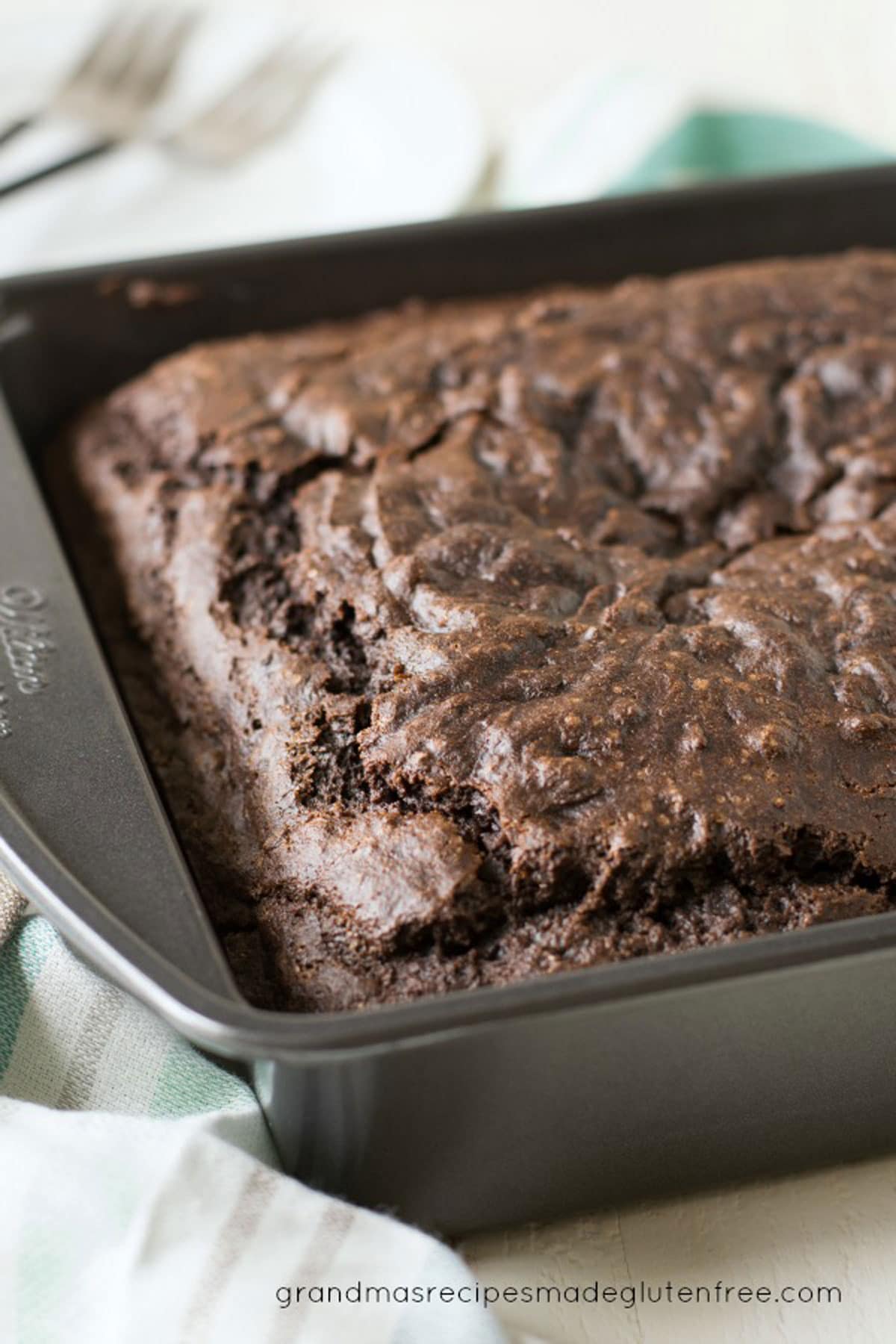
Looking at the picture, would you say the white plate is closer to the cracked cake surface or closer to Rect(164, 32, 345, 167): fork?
Rect(164, 32, 345, 167): fork

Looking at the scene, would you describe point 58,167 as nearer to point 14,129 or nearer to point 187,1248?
point 14,129

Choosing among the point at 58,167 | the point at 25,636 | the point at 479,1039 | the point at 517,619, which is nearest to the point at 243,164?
the point at 58,167

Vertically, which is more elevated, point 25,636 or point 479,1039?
point 25,636

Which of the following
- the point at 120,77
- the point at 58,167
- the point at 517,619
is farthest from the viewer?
the point at 120,77

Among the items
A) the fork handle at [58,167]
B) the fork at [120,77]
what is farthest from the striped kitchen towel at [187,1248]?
the fork at [120,77]

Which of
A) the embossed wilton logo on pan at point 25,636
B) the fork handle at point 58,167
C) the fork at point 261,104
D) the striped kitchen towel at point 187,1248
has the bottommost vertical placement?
the striped kitchen towel at point 187,1248

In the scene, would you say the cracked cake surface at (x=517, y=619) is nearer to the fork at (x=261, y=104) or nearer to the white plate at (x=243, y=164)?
the white plate at (x=243, y=164)

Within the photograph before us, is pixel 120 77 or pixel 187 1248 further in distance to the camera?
pixel 120 77
